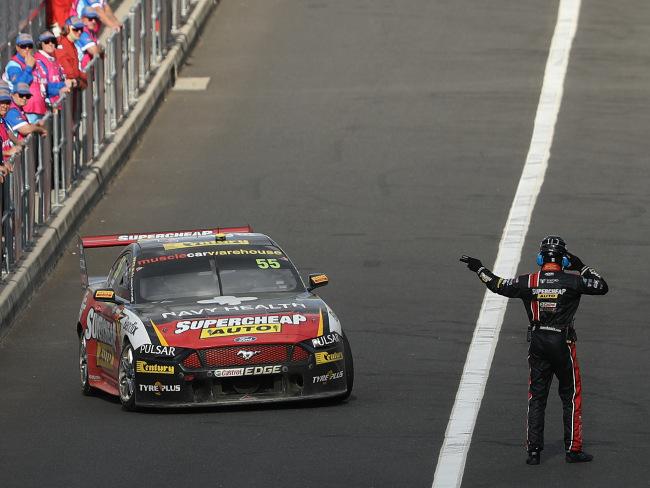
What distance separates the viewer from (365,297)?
2095 cm

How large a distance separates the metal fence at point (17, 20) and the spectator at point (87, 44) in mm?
930

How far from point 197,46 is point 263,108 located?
14.4 ft

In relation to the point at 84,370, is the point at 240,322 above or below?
above

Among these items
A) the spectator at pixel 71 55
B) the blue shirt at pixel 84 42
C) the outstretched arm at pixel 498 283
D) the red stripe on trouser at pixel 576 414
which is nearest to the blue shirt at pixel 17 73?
the spectator at pixel 71 55

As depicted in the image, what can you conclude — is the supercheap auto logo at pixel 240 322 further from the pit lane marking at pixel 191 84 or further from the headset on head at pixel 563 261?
the pit lane marking at pixel 191 84

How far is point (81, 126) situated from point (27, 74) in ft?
8.67

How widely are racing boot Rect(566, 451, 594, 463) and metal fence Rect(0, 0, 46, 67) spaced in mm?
14004

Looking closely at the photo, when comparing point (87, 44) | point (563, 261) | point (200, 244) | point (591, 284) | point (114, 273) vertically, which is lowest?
point (114, 273)

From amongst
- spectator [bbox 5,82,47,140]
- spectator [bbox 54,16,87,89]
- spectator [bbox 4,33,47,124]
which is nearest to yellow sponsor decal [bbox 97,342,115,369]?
spectator [bbox 5,82,47,140]

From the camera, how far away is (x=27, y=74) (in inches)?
908

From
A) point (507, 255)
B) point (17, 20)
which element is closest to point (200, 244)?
point (507, 255)

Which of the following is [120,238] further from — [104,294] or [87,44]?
[87,44]

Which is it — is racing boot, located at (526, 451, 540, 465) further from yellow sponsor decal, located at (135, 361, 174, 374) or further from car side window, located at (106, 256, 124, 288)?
car side window, located at (106, 256, 124, 288)

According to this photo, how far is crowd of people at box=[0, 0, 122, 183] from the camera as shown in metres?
21.5
